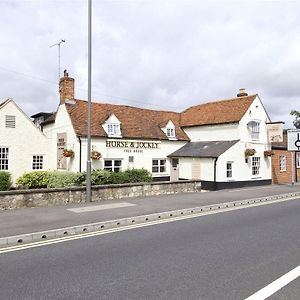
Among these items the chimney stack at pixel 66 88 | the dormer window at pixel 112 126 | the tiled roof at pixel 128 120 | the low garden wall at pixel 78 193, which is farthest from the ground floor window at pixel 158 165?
the chimney stack at pixel 66 88

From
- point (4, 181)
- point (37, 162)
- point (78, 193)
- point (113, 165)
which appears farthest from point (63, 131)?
point (78, 193)

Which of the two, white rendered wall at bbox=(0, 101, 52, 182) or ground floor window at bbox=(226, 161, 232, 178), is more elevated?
white rendered wall at bbox=(0, 101, 52, 182)

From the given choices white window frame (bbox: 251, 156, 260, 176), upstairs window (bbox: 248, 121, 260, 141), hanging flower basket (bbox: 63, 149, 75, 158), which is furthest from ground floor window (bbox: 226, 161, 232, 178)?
hanging flower basket (bbox: 63, 149, 75, 158)

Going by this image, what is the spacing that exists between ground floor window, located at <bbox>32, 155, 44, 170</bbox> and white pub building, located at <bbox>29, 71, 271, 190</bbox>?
2.74 ft

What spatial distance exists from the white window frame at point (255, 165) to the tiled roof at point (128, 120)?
5.76 metres

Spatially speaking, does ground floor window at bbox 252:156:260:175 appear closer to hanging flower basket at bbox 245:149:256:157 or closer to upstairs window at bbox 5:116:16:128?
hanging flower basket at bbox 245:149:256:157

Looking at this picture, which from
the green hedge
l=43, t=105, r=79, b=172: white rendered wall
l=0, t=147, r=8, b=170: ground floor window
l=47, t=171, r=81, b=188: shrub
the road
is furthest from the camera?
l=43, t=105, r=79, b=172: white rendered wall

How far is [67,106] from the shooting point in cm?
2533

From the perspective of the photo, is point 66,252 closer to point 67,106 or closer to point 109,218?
point 109,218

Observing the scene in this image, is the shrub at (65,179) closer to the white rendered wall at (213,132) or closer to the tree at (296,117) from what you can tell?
the white rendered wall at (213,132)

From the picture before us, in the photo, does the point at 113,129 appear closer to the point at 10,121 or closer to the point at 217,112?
the point at 10,121

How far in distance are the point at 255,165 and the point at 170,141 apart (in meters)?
7.03

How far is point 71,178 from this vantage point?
17922mm

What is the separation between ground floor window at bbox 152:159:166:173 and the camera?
28.0 m
